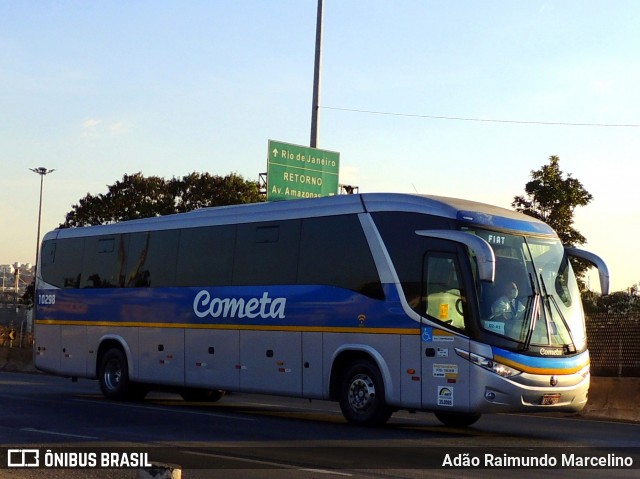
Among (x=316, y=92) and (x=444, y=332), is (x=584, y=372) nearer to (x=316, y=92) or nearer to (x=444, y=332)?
(x=444, y=332)

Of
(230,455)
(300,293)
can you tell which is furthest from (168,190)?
(230,455)

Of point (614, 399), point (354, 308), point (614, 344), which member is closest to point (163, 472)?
point (354, 308)

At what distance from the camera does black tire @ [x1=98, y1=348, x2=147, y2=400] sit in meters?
22.2

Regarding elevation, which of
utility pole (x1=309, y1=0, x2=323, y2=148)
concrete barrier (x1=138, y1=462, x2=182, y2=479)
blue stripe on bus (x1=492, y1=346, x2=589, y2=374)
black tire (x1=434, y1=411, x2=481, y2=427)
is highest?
utility pole (x1=309, y1=0, x2=323, y2=148)

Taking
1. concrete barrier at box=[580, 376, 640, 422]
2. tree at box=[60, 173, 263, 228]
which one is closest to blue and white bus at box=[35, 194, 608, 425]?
concrete barrier at box=[580, 376, 640, 422]

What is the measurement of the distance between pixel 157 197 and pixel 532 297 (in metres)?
52.7

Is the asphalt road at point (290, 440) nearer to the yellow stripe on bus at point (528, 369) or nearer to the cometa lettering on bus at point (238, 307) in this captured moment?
the yellow stripe on bus at point (528, 369)

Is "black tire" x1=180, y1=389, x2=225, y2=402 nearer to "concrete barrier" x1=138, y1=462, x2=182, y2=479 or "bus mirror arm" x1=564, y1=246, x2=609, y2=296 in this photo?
"bus mirror arm" x1=564, y1=246, x2=609, y2=296

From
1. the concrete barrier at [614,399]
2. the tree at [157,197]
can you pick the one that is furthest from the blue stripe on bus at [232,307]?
the tree at [157,197]

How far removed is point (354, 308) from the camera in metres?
17.0

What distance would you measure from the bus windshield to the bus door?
16.9 inches

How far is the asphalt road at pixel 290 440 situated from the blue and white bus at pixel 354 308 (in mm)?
Answer: 710

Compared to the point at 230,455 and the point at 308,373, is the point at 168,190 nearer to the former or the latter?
the point at 308,373

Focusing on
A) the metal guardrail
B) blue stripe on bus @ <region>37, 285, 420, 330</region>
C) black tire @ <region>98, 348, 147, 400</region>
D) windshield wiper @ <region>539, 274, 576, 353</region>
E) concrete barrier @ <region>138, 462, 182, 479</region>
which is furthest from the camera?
black tire @ <region>98, 348, 147, 400</region>
